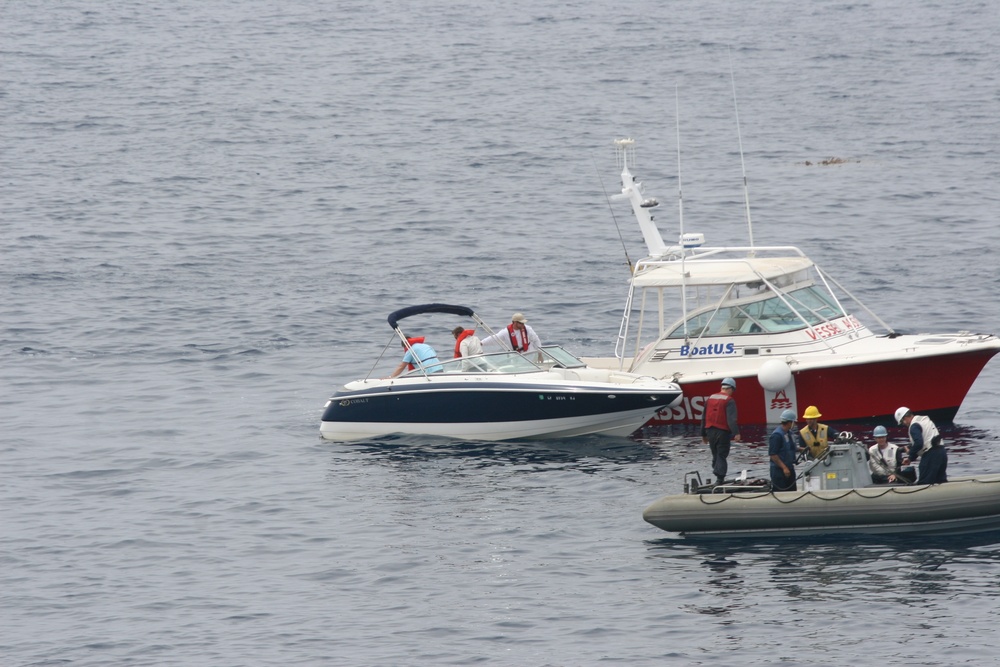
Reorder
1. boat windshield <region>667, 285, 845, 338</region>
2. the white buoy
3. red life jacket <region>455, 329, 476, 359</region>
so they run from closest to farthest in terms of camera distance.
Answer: the white buoy, boat windshield <region>667, 285, 845, 338</region>, red life jacket <region>455, 329, 476, 359</region>

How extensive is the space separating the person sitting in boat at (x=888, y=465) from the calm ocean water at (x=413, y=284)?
105cm

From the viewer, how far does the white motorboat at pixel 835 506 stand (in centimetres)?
1838

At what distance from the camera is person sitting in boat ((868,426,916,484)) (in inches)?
755

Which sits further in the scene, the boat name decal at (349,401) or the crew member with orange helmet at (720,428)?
the boat name decal at (349,401)

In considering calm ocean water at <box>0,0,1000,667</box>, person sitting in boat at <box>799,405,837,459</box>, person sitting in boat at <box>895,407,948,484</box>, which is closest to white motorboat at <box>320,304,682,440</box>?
calm ocean water at <box>0,0,1000,667</box>

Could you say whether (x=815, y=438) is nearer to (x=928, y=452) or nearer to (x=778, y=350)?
(x=928, y=452)

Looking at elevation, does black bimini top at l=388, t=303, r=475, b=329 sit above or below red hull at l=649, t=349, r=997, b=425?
above

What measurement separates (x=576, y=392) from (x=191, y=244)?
21.1 meters

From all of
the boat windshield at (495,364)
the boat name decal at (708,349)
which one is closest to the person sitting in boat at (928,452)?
the boat name decal at (708,349)

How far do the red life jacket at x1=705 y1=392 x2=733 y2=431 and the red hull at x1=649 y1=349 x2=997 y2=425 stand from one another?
3325 millimetres

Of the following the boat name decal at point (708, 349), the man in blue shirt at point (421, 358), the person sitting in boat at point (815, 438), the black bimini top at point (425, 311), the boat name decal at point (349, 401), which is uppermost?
Result: the black bimini top at point (425, 311)

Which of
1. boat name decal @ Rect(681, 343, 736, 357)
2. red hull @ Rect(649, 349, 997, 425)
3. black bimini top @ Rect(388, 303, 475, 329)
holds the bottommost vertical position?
red hull @ Rect(649, 349, 997, 425)

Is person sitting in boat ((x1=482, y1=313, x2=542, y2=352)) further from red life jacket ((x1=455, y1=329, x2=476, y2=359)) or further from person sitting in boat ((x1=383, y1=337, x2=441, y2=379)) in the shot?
person sitting in boat ((x1=383, y1=337, x2=441, y2=379))

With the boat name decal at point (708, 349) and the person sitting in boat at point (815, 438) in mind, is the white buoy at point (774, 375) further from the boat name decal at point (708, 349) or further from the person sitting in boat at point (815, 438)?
the person sitting in boat at point (815, 438)
